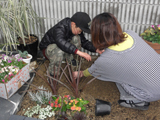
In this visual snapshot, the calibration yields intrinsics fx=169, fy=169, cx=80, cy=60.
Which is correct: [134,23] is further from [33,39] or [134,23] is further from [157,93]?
[33,39]

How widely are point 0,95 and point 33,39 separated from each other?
41.3 inches

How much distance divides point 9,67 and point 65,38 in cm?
77

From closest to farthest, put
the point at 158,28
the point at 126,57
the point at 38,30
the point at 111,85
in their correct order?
the point at 126,57, the point at 111,85, the point at 158,28, the point at 38,30

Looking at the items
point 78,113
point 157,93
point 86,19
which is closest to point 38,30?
point 86,19

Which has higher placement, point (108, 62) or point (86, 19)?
point (86, 19)

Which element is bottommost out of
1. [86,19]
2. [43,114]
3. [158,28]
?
[43,114]

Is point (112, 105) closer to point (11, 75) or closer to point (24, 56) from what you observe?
point (11, 75)

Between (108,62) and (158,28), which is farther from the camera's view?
(158,28)

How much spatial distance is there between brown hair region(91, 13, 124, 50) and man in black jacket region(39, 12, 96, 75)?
407 mm

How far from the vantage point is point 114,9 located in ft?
8.66

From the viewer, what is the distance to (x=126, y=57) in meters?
1.57

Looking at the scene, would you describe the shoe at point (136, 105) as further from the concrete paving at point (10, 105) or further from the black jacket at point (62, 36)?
the concrete paving at point (10, 105)

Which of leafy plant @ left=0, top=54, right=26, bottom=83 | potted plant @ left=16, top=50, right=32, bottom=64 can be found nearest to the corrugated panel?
potted plant @ left=16, top=50, right=32, bottom=64

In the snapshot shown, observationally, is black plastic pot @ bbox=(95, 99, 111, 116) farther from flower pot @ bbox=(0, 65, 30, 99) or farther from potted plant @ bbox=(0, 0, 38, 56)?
potted plant @ bbox=(0, 0, 38, 56)
